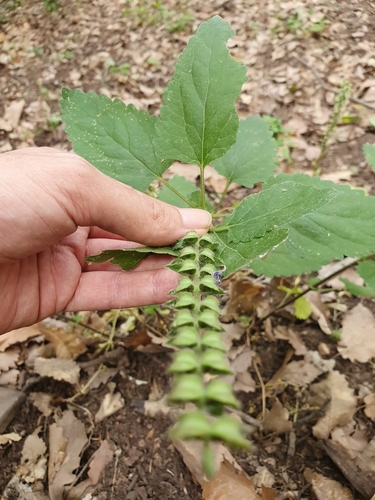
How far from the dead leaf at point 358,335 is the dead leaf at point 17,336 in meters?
2.50

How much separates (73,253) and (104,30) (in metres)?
4.79

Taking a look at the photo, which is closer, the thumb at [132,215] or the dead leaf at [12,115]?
the thumb at [132,215]

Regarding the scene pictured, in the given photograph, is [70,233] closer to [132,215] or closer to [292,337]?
[132,215]

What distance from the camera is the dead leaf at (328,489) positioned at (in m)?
2.57

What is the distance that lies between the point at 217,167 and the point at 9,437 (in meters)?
2.38

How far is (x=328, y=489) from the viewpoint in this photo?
103 inches

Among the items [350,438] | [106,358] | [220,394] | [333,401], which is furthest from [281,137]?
[220,394]

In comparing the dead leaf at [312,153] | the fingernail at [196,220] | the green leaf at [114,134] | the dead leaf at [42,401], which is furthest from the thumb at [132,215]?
the dead leaf at [312,153]

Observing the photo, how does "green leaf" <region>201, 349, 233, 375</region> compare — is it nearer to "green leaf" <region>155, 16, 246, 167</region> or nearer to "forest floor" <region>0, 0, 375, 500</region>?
"green leaf" <region>155, 16, 246, 167</region>

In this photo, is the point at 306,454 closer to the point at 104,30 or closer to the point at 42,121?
the point at 42,121

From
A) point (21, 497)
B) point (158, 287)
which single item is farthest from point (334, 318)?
point (21, 497)

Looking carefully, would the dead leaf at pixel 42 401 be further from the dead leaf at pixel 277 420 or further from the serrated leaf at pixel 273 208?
the serrated leaf at pixel 273 208

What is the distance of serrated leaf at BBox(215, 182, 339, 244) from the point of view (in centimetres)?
178

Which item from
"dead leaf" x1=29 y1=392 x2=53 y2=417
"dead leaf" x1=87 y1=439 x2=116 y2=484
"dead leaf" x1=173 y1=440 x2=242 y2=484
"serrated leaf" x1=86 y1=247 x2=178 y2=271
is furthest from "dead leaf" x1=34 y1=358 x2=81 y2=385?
"serrated leaf" x1=86 y1=247 x2=178 y2=271
